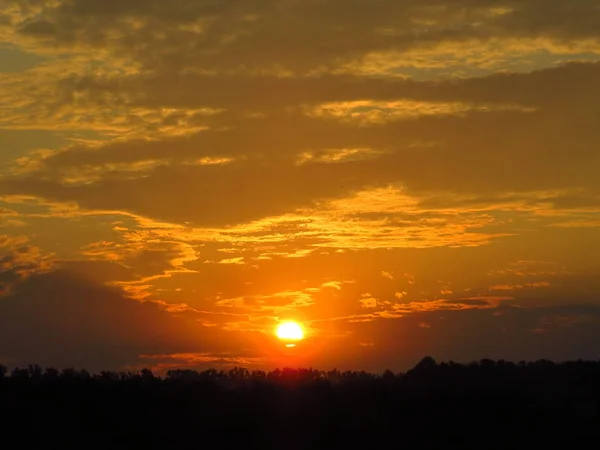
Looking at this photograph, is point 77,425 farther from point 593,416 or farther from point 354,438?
point 593,416

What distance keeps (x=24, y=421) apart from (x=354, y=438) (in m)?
13.4

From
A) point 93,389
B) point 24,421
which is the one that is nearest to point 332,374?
point 93,389

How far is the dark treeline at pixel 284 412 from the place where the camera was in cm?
3878

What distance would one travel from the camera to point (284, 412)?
140 ft

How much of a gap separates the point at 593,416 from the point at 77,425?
75.3 feet

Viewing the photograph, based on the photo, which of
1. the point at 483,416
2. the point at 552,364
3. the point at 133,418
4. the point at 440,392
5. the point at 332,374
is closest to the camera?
the point at 133,418

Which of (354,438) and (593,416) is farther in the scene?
(593,416)

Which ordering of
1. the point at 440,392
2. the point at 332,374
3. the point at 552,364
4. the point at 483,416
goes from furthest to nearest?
the point at 552,364 < the point at 332,374 < the point at 440,392 < the point at 483,416

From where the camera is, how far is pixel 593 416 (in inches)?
1731

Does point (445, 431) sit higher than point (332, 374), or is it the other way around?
point (332, 374)

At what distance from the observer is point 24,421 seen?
37469 millimetres

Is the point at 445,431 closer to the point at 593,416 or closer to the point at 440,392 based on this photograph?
the point at 440,392

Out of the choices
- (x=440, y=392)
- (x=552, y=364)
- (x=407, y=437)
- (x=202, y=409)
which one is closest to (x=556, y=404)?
(x=440, y=392)

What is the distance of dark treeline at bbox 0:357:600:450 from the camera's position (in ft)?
127
